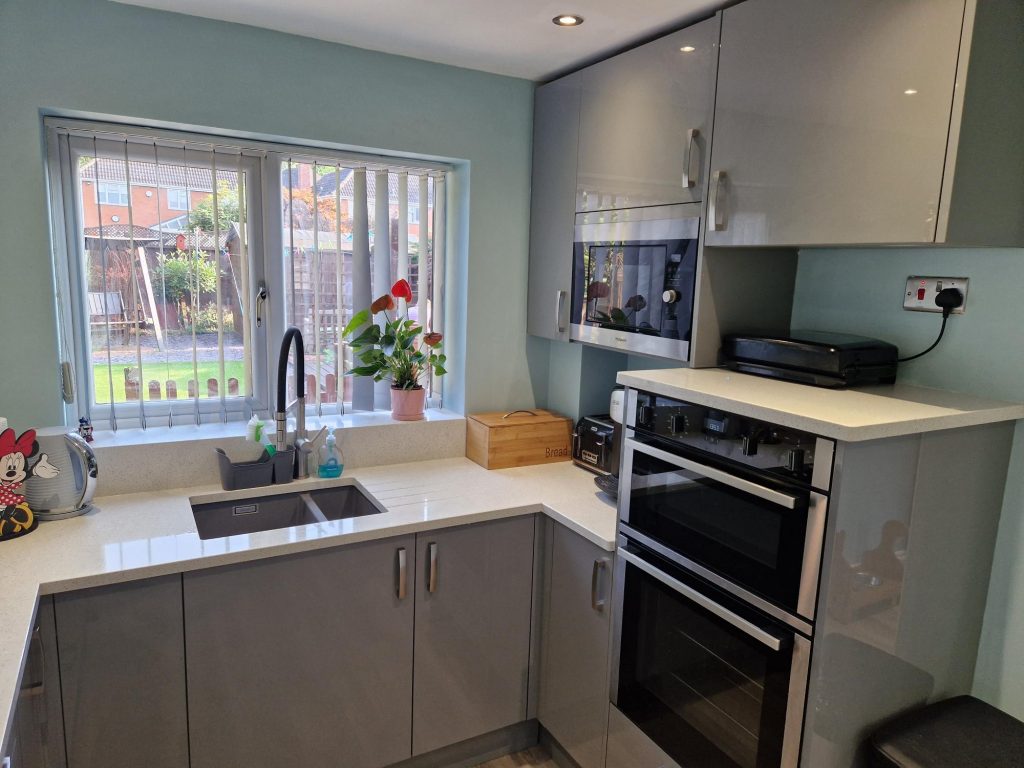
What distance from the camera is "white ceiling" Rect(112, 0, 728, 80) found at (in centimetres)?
194

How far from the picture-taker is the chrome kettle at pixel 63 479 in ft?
6.23

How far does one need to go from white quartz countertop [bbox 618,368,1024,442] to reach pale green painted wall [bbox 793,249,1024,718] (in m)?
0.07

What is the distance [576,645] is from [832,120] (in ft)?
5.28

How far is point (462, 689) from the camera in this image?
219 cm

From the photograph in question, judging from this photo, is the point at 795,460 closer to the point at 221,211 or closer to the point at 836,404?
the point at 836,404

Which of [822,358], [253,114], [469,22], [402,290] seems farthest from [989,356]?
[253,114]

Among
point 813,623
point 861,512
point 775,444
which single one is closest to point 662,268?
point 775,444

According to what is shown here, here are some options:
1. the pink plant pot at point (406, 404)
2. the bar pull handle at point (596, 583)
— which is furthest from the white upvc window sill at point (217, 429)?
the bar pull handle at point (596, 583)

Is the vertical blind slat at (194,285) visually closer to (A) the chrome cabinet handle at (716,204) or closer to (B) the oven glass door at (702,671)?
(B) the oven glass door at (702,671)

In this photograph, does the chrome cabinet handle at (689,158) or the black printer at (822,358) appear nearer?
the black printer at (822,358)

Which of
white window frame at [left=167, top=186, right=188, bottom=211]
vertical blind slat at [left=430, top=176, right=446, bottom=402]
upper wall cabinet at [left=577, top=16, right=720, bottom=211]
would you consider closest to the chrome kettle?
white window frame at [left=167, top=186, right=188, bottom=211]

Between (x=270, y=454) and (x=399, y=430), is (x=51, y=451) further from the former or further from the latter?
(x=399, y=430)

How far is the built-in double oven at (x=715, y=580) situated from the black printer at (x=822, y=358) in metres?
0.33

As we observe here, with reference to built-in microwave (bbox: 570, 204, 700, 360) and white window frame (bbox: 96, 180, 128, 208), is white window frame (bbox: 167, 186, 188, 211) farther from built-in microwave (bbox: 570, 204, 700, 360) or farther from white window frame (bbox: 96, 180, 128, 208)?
built-in microwave (bbox: 570, 204, 700, 360)
